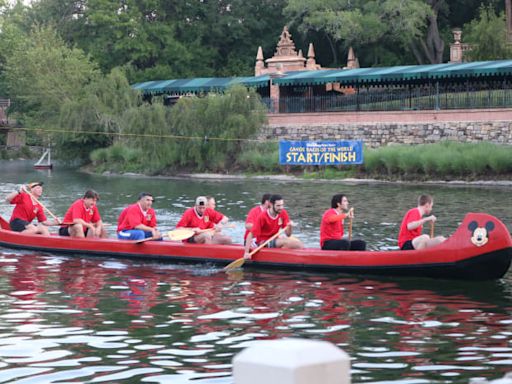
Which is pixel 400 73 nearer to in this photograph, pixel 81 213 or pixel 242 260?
pixel 81 213

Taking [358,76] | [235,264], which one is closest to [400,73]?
[358,76]

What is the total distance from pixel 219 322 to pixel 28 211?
9.16 metres

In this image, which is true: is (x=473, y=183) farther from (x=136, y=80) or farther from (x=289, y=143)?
(x=136, y=80)

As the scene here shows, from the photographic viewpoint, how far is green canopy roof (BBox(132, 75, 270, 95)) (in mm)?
53250

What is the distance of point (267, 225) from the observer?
56.3 feet

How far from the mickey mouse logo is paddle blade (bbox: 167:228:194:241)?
5.09 meters

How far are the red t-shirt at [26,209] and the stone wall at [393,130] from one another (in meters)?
26.4

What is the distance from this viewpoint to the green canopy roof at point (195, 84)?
5325 cm

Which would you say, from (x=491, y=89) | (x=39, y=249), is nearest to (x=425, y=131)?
(x=491, y=89)

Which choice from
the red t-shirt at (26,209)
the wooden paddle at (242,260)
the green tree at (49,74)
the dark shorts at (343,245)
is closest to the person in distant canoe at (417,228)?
the dark shorts at (343,245)

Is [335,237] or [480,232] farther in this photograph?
[335,237]

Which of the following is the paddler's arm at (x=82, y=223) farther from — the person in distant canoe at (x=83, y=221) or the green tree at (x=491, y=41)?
the green tree at (x=491, y=41)

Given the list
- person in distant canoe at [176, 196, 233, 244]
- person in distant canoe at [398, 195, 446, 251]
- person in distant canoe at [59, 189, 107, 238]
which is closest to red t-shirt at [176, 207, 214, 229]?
person in distant canoe at [176, 196, 233, 244]

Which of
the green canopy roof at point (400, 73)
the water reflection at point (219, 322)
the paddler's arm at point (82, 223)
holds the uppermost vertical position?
the green canopy roof at point (400, 73)
